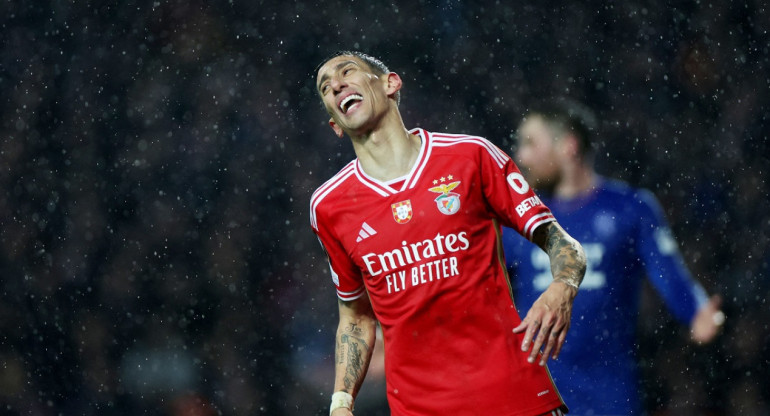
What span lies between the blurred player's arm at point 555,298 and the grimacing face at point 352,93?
1.90ft

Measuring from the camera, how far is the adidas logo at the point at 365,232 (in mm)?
2574

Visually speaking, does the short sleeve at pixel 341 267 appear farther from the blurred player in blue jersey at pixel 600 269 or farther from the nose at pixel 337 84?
the blurred player in blue jersey at pixel 600 269

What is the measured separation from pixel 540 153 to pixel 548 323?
1.62m

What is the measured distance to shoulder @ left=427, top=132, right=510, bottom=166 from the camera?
2.57 meters

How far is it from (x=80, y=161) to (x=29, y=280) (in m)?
0.96

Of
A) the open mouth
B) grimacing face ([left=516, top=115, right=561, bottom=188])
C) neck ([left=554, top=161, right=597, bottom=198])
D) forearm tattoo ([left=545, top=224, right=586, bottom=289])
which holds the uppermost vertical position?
grimacing face ([left=516, top=115, right=561, bottom=188])

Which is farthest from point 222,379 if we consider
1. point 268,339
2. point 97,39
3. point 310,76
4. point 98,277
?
point 97,39

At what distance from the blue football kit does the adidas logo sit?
116cm

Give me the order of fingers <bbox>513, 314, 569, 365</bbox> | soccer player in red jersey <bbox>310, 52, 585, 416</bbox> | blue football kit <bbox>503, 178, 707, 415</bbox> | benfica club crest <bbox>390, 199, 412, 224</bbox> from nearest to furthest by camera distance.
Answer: fingers <bbox>513, 314, 569, 365</bbox>
soccer player in red jersey <bbox>310, 52, 585, 416</bbox>
benfica club crest <bbox>390, 199, 412, 224</bbox>
blue football kit <bbox>503, 178, 707, 415</bbox>

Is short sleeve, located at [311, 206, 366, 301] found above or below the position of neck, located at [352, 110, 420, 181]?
below

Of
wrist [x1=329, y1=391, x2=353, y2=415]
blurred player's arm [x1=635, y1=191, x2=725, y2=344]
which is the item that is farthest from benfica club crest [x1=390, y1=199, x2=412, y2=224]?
blurred player's arm [x1=635, y1=191, x2=725, y2=344]

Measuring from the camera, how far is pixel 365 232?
259 centimetres

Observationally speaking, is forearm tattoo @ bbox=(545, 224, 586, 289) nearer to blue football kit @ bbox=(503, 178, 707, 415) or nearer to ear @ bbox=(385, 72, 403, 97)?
ear @ bbox=(385, 72, 403, 97)

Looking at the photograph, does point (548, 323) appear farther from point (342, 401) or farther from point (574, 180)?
point (574, 180)
